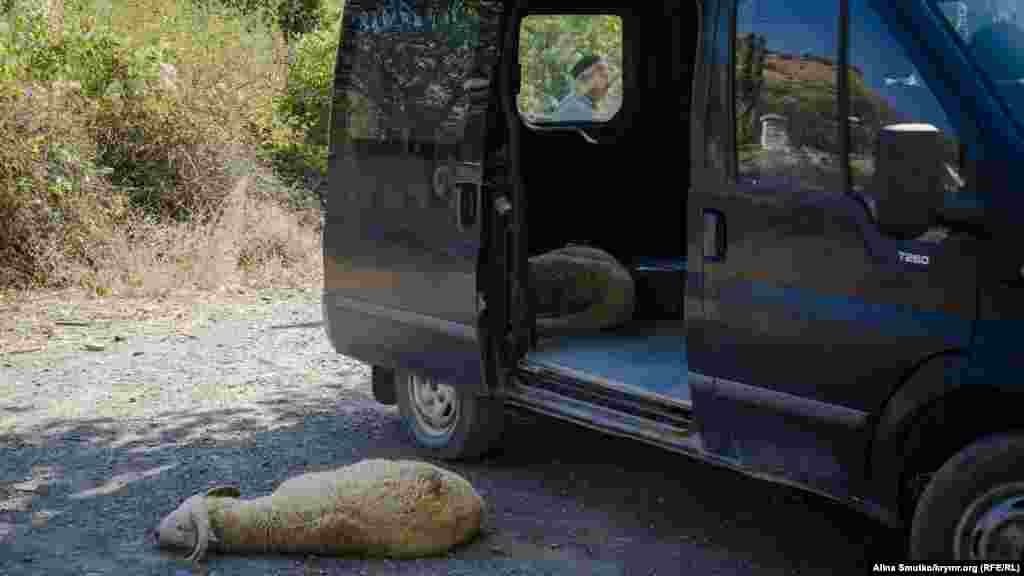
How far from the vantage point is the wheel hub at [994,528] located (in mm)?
4562

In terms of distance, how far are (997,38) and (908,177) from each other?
2.26ft

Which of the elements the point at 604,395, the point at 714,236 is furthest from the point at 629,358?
the point at 714,236

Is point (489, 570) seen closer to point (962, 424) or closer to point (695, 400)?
point (695, 400)

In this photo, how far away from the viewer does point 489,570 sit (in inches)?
231

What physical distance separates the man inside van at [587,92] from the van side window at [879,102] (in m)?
3.22

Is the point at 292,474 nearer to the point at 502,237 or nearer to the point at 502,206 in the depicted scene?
the point at 502,237

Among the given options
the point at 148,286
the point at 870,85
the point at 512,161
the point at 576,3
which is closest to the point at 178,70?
the point at 148,286

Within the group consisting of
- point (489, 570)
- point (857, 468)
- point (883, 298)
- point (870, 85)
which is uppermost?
point (870, 85)

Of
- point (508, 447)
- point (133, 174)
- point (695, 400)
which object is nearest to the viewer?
point (695, 400)

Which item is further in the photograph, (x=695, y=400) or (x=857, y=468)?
(x=695, y=400)

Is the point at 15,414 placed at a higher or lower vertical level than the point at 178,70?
lower

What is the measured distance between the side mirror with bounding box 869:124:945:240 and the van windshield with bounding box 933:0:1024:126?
0.90 ft

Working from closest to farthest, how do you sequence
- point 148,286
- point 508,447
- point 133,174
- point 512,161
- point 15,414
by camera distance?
point 512,161 < point 508,447 < point 15,414 < point 148,286 < point 133,174

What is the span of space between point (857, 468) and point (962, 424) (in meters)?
0.38
